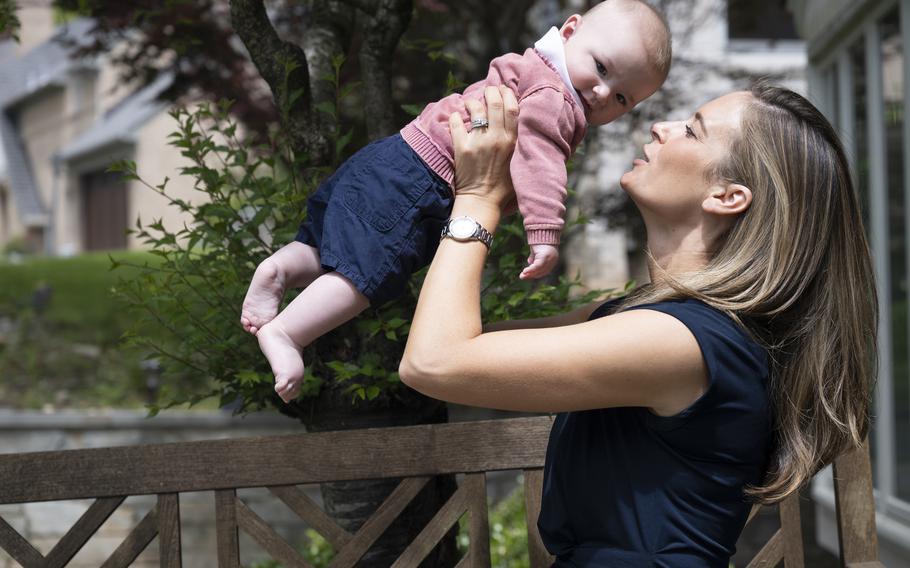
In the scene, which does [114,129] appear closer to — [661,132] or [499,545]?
[499,545]

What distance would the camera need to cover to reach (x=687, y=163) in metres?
1.71

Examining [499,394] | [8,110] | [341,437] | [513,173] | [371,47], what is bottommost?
[341,437]

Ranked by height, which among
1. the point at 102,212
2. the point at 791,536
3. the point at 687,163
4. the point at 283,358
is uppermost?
the point at 102,212

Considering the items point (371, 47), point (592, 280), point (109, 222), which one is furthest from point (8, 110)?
point (371, 47)

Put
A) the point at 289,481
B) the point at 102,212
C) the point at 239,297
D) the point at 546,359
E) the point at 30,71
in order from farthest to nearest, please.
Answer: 1. the point at 30,71
2. the point at 102,212
3. the point at 239,297
4. the point at 289,481
5. the point at 546,359

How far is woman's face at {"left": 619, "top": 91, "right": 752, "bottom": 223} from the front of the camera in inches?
67.0

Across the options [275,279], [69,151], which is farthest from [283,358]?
[69,151]

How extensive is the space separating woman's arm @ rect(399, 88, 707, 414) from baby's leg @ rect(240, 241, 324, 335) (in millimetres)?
404

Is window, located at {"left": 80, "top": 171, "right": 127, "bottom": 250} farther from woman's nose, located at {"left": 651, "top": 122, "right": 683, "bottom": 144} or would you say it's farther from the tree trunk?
woman's nose, located at {"left": 651, "top": 122, "right": 683, "bottom": 144}

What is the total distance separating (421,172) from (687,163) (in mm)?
511

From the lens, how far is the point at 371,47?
8.49 ft

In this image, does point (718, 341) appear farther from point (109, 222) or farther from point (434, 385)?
point (109, 222)

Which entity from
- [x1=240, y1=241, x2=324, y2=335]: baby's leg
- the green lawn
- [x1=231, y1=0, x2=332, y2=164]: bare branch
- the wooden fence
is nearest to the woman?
[x1=240, y1=241, x2=324, y2=335]: baby's leg

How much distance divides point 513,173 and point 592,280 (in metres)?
8.08
